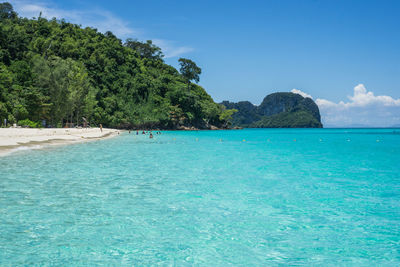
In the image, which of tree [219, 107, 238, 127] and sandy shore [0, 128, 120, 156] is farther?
tree [219, 107, 238, 127]

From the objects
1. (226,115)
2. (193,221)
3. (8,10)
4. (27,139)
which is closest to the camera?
(193,221)

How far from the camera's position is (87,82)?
91812 mm

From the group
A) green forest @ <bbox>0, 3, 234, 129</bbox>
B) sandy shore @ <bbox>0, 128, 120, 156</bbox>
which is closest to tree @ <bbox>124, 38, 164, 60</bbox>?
green forest @ <bbox>0, 3, 234, 129</bbox>

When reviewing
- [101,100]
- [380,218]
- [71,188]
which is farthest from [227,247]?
[101,100]

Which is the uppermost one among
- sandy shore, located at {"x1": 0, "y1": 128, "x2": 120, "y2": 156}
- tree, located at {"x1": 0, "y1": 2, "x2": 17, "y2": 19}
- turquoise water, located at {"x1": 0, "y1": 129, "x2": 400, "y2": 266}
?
tree, located at {"x1": 0, "y1": 2, "x2": 17, "y2": 19}

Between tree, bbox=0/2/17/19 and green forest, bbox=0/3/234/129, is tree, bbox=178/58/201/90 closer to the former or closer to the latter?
green forest, bbox=0/3/234/129

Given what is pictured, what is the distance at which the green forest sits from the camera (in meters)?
64.4

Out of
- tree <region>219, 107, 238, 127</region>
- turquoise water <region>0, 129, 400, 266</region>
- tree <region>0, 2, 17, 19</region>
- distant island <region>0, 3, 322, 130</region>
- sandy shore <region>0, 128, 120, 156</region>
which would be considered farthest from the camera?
tree <region>219, 107, 238, 127</region>

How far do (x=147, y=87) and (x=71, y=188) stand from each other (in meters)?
123

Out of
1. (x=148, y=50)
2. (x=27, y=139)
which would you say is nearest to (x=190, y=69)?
(x=148, y=50)

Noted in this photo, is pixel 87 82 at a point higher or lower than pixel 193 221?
higher

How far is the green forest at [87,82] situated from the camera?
64438mm

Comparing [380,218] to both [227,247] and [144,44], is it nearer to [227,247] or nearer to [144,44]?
[227,247]

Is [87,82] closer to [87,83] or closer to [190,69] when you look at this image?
[87,83]
